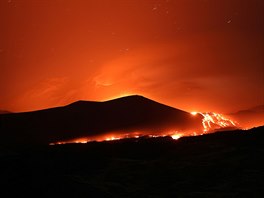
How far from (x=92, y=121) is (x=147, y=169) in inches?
1881

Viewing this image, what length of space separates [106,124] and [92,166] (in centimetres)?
4328

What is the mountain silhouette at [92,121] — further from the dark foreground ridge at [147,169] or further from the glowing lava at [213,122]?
the dark foreground ridge at [147,169]

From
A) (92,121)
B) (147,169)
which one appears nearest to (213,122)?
(92,121)

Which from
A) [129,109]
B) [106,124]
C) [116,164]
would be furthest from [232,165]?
[129,109]

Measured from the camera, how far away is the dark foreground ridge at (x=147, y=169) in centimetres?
1975

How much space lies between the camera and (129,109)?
7869 centimetres

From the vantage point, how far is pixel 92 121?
239 ft

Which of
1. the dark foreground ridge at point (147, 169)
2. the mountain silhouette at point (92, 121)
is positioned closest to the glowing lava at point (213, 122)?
the mountain silhouette at point (92, 121)

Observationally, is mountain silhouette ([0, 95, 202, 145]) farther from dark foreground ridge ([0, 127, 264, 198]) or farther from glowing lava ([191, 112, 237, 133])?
dark foreground ridge ([0, 127, 264, 198])

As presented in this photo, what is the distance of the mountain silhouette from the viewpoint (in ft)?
213

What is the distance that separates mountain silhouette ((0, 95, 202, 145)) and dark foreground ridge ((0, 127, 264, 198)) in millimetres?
28853

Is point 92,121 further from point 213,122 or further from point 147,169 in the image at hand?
point 147,169

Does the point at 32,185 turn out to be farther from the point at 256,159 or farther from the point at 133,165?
the point at 256,159

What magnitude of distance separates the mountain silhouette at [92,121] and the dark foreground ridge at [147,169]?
2885 cm
